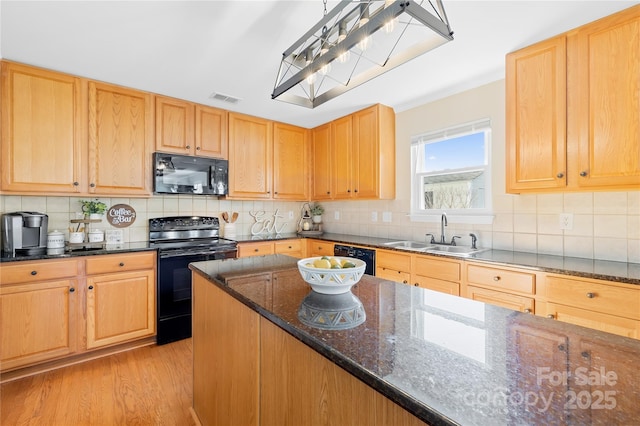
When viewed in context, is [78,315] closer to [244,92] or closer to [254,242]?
[254,242]

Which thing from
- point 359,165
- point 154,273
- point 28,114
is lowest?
point 154,273

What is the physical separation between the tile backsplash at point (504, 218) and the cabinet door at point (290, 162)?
368mm

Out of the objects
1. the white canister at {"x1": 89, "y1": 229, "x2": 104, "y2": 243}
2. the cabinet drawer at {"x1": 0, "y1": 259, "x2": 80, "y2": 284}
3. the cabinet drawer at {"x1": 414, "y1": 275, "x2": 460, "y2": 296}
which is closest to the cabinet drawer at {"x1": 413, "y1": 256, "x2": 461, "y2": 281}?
the cabinet drawer at {"x1": 414, "y1": 275, "x2": 460, "y2": 296}

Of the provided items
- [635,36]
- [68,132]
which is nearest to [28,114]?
[68,132]

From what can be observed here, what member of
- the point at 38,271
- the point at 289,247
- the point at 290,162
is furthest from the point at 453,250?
the point at 38,271

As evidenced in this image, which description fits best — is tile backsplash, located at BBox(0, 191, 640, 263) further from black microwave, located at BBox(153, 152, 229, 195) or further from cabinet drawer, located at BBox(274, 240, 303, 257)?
cabinet drawer, located at BBox(274, 240, 303, 257)

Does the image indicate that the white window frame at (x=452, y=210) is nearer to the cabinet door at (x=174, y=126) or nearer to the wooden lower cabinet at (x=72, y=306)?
the cabinet door at (x=174, y=126)

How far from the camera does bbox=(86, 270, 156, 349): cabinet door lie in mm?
2379

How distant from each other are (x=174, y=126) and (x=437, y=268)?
9.17ft

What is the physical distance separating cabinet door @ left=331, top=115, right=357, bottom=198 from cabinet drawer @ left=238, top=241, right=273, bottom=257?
3.36 feet

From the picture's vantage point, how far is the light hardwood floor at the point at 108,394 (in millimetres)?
1759

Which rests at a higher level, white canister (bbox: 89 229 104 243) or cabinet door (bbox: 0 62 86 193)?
cabinet door (bbox: 0 62 86 193)

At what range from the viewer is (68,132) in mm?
2459

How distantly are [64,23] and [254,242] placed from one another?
2232 mm
